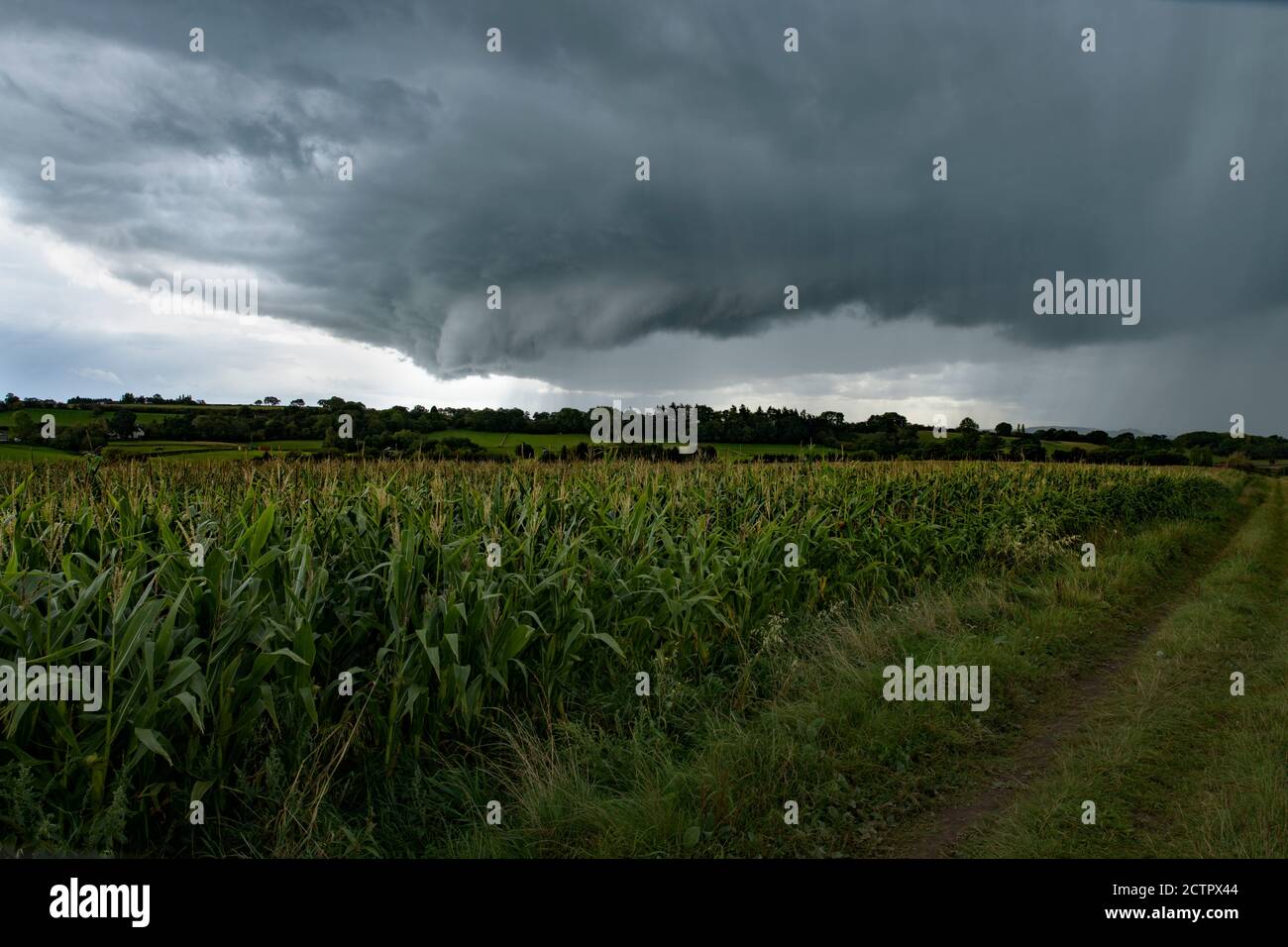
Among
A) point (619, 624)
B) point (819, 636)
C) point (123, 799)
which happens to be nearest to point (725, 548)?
point (819, 636)

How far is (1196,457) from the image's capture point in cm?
6506

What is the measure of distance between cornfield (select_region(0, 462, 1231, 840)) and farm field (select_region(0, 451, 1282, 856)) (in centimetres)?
3

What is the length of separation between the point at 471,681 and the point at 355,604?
1042 millimetres

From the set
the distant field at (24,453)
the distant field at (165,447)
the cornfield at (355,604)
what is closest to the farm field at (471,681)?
the cornfield at (355,604)

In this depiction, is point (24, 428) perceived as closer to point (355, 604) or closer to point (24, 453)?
point (24, 453)

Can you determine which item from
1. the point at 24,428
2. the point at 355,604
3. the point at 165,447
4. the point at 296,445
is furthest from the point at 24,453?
the point at 355,604

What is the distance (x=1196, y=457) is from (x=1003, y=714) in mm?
78153

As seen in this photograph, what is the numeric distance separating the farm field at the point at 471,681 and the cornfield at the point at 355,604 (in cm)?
3

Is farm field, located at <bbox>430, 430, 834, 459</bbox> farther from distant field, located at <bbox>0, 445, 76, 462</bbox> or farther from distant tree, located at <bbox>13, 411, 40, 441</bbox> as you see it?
distant field, located at <bbox>0, 445, 76, 462</bbox>

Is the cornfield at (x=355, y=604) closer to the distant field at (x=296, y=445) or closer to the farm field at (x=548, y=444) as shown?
the distant field at (x=296, y=445)

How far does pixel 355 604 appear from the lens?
496cm

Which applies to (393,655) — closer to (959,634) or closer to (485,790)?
(485,790)

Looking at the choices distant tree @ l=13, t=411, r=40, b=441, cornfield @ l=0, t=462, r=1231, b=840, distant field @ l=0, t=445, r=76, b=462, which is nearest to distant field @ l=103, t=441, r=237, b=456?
distant field @ l=0, t=445, r=76, b=462
